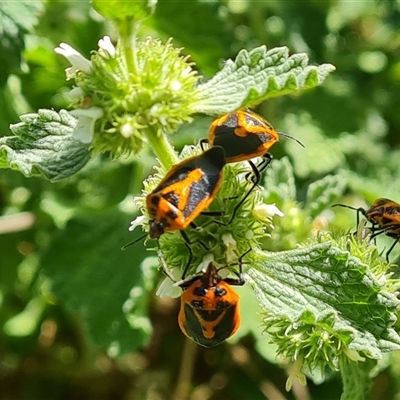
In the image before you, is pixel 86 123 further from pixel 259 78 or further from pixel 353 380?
pixel 353 380

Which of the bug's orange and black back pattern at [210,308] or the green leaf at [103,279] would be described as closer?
the bug's orange and black back pattern at [210,308]

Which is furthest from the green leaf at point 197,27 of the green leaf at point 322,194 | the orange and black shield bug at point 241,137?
the orange and black shield bug at point 241,137

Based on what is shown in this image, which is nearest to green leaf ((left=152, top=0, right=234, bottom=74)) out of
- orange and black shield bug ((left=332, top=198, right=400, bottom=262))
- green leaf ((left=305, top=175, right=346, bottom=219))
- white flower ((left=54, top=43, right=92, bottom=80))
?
green leaf ((left=305, top=175, right=346, bottom=219))

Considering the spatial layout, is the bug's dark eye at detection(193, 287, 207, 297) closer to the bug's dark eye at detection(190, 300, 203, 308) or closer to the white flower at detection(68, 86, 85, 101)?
the bug's dark eye at detection(190, 300, 203, 308)

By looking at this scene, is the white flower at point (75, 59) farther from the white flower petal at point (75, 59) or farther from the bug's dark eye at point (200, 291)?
the bug's dark eye at point (200, 291)

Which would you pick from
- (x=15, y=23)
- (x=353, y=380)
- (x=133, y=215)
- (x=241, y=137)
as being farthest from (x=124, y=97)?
(x=133, y=215)

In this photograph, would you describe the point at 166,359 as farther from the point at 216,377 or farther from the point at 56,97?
the point at 56,97
